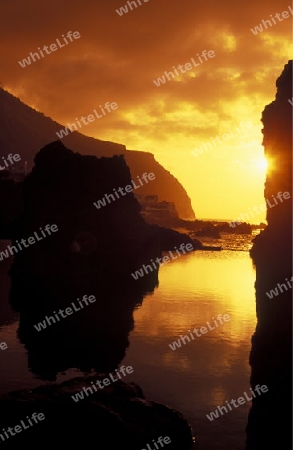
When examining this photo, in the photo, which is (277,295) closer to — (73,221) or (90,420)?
(90,420)

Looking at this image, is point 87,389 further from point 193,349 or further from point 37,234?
point 37,234

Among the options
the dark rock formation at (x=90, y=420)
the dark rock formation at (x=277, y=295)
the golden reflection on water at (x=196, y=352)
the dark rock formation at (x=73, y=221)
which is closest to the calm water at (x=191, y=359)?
the golden reflection on water at (x=196, y=352)

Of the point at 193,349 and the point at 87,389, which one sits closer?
the point at 87,389

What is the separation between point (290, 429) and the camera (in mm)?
13938

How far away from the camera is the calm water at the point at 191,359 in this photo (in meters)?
19.8

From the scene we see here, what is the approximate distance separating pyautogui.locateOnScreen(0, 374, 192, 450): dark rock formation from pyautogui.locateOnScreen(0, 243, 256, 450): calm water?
1.58 meters

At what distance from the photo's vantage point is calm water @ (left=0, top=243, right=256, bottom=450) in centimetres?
1983

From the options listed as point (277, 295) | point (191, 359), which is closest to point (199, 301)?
point (191, 359)

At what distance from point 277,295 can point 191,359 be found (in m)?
14.6

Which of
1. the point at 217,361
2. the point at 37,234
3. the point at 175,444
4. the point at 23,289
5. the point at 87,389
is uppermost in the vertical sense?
the point at 37,234

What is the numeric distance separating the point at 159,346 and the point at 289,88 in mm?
19830

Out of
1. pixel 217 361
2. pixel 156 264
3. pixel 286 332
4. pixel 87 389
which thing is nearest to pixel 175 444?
pixel 87 389

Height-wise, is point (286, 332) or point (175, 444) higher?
point (286, 332)

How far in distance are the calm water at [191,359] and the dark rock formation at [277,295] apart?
3.24 m
